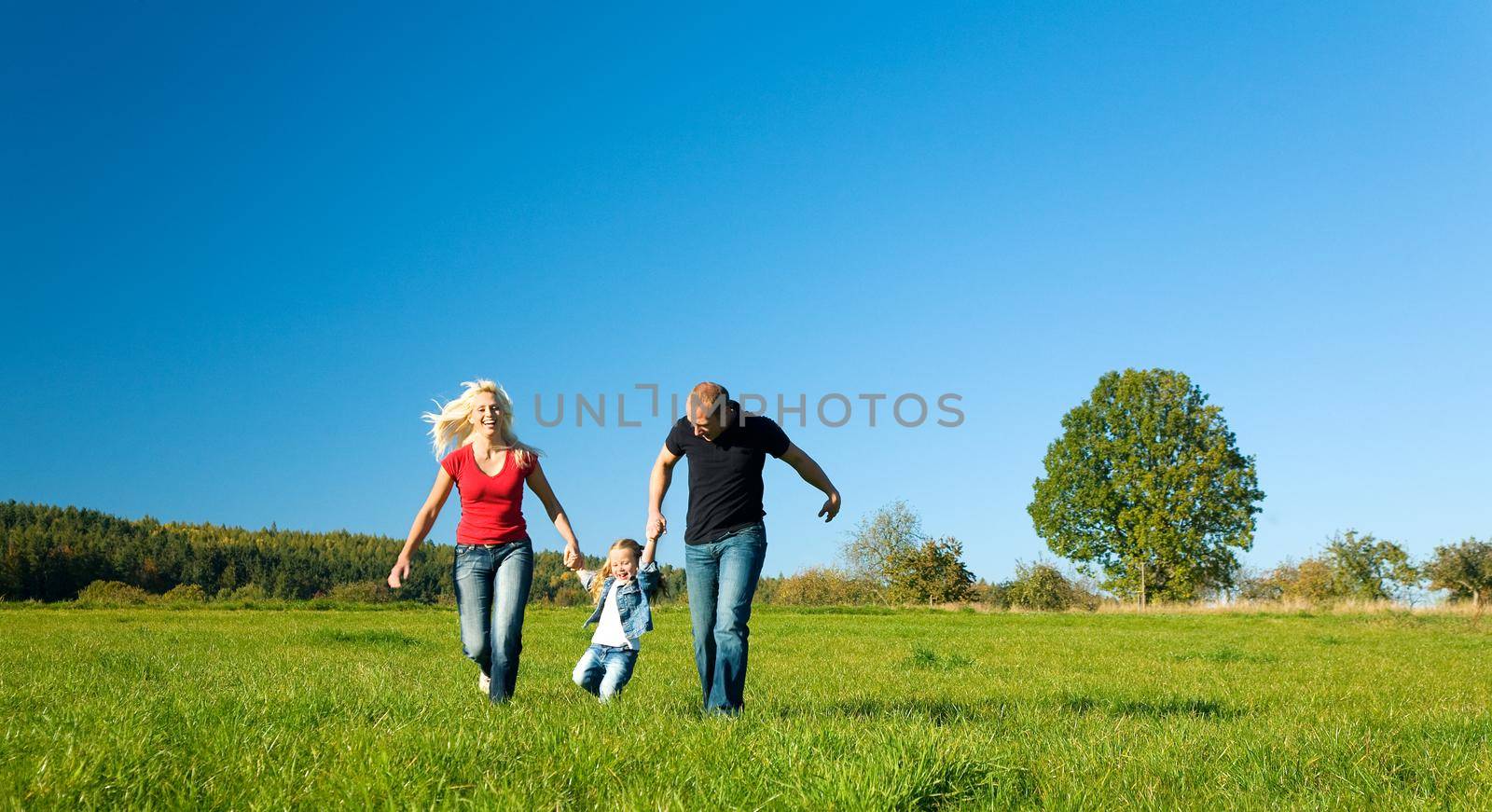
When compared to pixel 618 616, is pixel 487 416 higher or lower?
higher

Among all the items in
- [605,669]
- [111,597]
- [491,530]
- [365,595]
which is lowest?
[365,595]

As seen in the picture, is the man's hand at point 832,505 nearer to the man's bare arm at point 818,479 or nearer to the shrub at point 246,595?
the man's bare arm at point 818,479

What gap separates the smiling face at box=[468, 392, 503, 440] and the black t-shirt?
59.0 inches

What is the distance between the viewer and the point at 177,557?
8038 cm

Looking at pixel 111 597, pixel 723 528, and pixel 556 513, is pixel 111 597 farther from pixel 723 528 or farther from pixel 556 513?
pixel 723 528

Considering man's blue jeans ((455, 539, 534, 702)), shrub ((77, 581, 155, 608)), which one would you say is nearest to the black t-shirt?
man's blue jeans ((455, 539, 534, 702))

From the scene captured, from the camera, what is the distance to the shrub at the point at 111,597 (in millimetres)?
41125

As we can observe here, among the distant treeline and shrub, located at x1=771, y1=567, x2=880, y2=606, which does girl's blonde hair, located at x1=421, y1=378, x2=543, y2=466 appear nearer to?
shrub, located at x1=771, y1=567, x2=880, y2=606

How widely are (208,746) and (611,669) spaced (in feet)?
10.6

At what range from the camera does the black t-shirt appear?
6.98 metres

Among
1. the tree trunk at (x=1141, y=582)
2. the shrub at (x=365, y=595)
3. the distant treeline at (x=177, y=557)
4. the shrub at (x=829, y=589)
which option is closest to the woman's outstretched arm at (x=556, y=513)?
the shrub at (x=365, y=595)

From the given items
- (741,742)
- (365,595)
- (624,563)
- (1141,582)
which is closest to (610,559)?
(624,563)

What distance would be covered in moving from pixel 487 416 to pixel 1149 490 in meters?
47.6

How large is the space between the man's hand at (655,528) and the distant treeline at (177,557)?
59302mm
